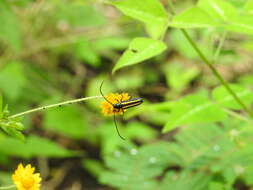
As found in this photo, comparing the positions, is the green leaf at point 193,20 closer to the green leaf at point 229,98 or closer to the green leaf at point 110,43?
the green leaf at point 229,98

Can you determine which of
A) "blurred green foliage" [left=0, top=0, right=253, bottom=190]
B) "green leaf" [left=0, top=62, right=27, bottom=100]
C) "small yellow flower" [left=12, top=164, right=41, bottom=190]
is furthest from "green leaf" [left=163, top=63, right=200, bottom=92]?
"small yellow flower" [left=12, top=164, right=41, bottom=190]

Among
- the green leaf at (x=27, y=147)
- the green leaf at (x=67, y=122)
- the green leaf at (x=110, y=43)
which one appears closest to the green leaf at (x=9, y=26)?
the green leaf at (x=27, y=147)

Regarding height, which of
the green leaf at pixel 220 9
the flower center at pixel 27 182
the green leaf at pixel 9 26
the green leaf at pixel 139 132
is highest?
the green leaf at pixel 9 26

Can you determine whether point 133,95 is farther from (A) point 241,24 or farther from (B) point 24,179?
(B) point 24,179

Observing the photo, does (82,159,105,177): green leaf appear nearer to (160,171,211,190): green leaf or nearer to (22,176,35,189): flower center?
(160,171,211,190): green leaf

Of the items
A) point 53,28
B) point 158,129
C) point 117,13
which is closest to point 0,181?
point 158,129

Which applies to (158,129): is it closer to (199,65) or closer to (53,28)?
(199,65)
